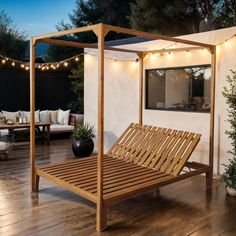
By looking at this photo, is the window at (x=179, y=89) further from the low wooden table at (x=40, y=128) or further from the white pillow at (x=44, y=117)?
the white pillow at (x=44, y=117)

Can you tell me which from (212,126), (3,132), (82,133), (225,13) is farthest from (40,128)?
(225,13)

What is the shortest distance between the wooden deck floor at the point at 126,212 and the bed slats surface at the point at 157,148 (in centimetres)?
45

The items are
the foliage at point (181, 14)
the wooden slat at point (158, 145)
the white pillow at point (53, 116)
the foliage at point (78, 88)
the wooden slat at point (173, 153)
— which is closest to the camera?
the wooden slat at point (173, 153)

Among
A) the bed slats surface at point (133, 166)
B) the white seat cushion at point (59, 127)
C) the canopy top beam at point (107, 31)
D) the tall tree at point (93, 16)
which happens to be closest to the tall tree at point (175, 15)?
the tall tree at point (93, 16)

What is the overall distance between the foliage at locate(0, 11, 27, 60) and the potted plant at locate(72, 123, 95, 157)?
6758mm

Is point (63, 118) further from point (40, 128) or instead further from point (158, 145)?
point (158, 145)

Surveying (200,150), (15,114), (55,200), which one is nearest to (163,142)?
(200,150)

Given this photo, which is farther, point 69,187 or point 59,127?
point 59,127

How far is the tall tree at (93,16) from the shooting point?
13.6 m

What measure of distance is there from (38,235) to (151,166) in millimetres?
2032

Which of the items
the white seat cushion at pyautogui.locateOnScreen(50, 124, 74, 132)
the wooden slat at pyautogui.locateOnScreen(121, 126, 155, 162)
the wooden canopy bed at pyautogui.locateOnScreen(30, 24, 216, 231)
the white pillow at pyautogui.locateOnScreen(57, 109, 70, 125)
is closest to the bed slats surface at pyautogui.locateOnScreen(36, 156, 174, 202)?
the wooden canopy bed at pyautogui.locateOnScreen(30, 24, 216, 231)

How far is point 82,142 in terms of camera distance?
686 centimetres

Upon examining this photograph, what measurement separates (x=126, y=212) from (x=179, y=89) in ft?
9.88

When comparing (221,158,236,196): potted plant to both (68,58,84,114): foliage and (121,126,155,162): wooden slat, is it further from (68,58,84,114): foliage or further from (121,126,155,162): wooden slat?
(68,58,84,114): foliage
